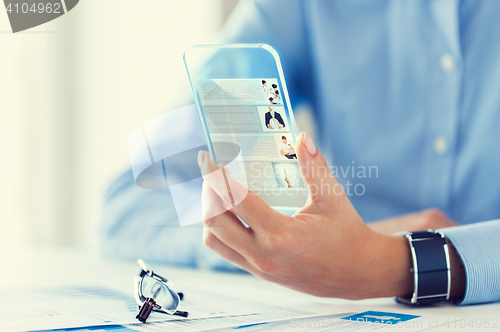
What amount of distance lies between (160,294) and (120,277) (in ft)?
0.90

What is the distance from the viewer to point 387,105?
0.87m

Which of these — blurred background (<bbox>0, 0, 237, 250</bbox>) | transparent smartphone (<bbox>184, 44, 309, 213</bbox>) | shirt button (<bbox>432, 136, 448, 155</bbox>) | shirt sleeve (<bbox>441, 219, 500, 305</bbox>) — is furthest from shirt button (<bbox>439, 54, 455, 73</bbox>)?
blurred background (<bbox>0, 0, 237, 250</bbox>)

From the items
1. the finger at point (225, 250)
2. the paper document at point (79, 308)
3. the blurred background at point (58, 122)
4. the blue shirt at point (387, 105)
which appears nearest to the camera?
the paper document at point (79, 308)

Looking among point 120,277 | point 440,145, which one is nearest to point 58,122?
point 120,277

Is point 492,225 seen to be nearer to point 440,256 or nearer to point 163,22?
point 440,256

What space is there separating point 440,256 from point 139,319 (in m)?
0.31

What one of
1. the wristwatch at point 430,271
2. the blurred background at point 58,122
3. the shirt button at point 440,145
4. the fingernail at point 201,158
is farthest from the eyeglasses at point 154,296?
the blurred background at point 58,122

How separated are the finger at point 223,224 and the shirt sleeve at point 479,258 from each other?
0.23 meters

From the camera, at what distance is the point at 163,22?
3.36ft

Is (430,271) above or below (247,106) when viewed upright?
below

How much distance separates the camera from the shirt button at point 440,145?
786 mm

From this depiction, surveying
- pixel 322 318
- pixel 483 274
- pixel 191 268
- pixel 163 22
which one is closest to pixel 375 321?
pixel 322 318

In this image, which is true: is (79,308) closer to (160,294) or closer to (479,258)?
(160,294)

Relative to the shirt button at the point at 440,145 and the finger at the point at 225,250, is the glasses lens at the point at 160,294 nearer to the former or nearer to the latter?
the finger at the point at 225,250
